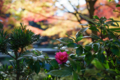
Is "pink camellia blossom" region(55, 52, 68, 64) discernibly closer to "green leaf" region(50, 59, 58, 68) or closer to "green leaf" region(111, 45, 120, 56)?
"green leaf" region(50, 59, 58, 68)

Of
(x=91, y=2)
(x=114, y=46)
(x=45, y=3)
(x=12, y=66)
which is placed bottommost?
(x=12, y=66)

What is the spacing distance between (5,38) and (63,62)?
363 millimetres

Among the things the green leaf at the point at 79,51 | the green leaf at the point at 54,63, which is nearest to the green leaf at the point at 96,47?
the green leaf at the point at 79,51

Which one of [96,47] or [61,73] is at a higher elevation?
[96,47]

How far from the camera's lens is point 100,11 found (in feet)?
9.07

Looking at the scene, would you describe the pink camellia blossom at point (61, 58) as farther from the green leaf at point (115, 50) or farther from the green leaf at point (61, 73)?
the green leaf at point (115, 50)

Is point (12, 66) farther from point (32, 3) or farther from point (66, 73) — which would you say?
point (32, 3)

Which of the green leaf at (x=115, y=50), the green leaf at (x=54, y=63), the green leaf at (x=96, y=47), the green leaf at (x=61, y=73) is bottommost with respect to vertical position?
the green leaf at (x=61, y=73)

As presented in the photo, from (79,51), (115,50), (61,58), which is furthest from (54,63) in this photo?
(115,50)

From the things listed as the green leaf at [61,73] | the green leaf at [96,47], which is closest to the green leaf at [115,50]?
the green leaf at [96,47]

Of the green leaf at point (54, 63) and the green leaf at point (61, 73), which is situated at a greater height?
the green leaf at point (54, 63)

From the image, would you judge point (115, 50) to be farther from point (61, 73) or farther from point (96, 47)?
point (61, 73)

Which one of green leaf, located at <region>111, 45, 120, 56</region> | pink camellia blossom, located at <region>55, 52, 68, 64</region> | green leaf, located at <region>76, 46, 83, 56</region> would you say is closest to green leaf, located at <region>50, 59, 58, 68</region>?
pink camellia blossom, located at <region>55, 52, 68, 64</region>

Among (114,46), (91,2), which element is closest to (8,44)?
(114,46)
